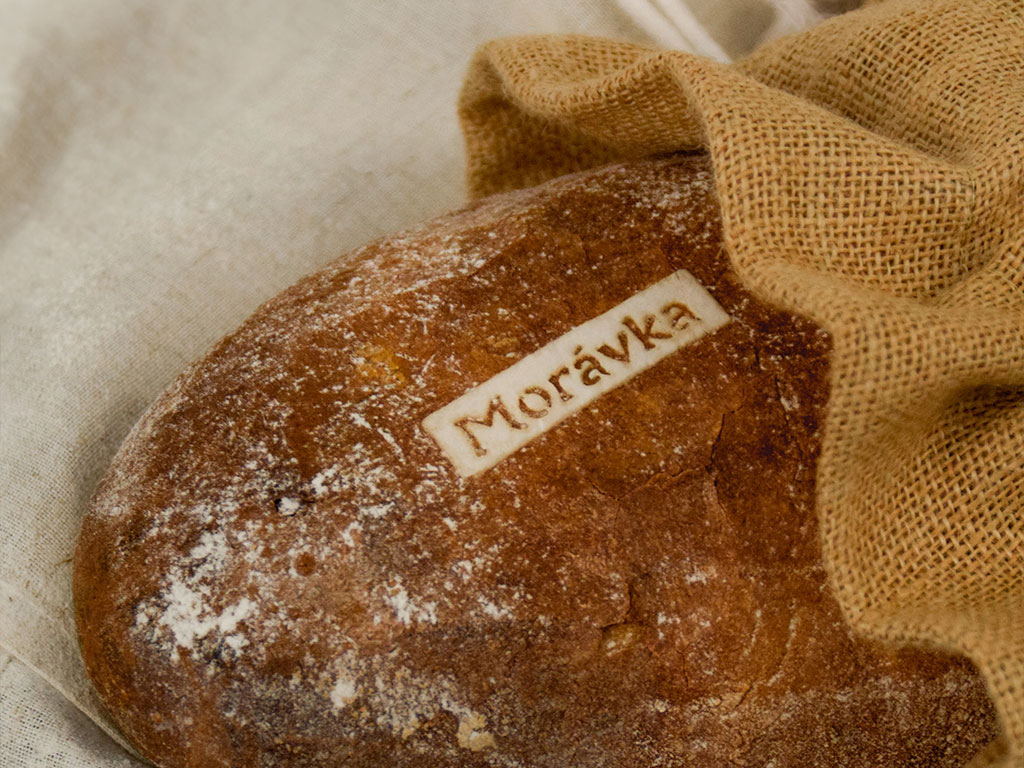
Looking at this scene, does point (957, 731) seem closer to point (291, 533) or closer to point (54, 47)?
point (291, 533)

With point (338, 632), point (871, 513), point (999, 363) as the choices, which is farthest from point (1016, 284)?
point (338, 632)

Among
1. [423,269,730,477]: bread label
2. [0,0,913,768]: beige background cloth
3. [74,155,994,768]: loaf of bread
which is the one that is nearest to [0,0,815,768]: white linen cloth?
[0,0,913,768]: beige background cloth

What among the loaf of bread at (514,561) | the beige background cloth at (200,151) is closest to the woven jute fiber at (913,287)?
the loaf of bread at (514,561)

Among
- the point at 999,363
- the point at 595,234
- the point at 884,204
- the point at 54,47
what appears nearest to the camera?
the point at 999,363

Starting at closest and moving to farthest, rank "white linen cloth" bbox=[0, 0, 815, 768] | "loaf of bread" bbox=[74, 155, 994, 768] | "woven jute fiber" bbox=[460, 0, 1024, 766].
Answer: "woven jute fiber" bbox=[460, 0, 1024, 766] < "loaf of bread" bbox=[74, 155, 994, 768] < "white linen cloth" bbox=[0, 0, 815, 768]

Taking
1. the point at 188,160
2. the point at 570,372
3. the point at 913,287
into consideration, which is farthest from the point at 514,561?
the point at 188,160

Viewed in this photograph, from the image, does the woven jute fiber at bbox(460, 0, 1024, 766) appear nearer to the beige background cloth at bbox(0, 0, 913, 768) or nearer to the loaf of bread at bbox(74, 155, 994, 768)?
the loaf of bread at bbox(74, 155, 994, 768)

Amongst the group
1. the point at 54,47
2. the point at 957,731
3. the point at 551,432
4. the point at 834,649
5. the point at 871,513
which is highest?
the point at 54,47
